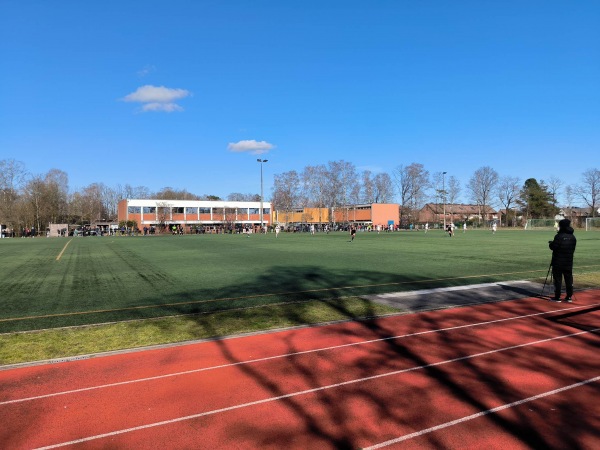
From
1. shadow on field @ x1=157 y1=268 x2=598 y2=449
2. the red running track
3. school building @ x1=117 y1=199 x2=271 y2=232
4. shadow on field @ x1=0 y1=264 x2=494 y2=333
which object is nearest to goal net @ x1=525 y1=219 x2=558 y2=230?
school building @ x1=117 y1=199 x2=271 y2=232

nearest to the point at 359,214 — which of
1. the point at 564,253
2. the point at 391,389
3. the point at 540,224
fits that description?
the point at 540,224

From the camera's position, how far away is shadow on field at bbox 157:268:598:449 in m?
3.96

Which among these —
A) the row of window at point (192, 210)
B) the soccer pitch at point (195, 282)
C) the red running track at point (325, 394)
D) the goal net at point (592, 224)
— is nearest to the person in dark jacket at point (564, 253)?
the red running track at point (325, 394)

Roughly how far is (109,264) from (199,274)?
7.14 m

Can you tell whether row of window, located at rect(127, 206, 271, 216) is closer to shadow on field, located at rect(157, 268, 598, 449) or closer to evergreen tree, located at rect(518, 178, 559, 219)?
Result: evergreen tree, located at rect(518, 178, 559, 219)

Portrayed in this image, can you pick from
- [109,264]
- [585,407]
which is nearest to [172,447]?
[585,407]

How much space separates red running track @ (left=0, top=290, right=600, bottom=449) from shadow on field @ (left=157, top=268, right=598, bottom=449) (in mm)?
19

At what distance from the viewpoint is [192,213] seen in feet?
325

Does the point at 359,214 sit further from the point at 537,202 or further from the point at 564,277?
the point at 564,277

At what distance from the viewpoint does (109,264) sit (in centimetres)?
2014

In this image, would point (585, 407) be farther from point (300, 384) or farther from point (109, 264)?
point (109, 264)

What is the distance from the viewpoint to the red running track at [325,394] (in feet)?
12.9

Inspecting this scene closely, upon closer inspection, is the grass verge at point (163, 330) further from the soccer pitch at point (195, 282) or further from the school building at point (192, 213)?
the school building at point (192, 213)

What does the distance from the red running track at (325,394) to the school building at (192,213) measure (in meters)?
79.1
